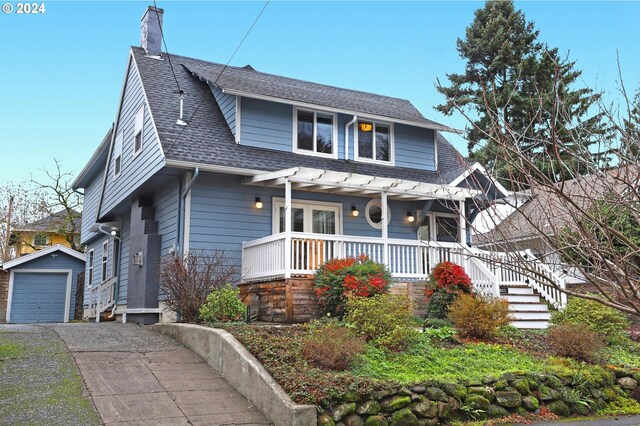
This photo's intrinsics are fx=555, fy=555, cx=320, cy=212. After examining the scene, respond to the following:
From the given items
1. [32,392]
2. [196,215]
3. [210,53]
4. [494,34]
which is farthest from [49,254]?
[494,34]

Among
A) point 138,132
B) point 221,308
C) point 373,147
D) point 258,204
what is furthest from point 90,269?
point 221,308

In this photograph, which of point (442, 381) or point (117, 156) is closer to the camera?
point (442, 381)

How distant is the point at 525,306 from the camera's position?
12797 mm

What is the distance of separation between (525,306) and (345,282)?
491 cm

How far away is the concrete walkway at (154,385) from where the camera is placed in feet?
20.4

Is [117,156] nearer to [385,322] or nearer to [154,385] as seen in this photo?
[154,385]


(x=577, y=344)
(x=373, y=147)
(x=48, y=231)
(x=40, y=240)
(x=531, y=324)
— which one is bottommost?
(x=577, y=344)

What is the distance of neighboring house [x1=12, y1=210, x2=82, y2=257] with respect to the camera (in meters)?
29.1

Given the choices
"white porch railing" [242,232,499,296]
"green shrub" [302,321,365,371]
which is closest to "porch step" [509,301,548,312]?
"white porch railing" [242,232,499,296]

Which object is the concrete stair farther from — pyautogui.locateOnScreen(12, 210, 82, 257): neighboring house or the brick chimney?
pyautogui.locateOnScreen(12, 210, 82, 257): neighboring house

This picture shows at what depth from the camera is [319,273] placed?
1123 centimetres

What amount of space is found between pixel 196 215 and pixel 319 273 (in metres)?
3.47

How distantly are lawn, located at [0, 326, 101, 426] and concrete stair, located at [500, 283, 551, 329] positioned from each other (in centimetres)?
879

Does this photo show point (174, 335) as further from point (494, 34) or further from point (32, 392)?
point (494, 34)
